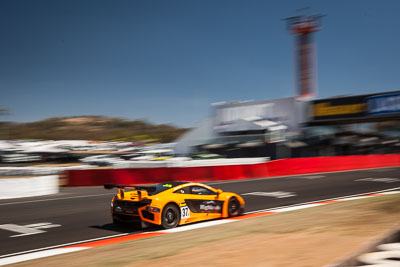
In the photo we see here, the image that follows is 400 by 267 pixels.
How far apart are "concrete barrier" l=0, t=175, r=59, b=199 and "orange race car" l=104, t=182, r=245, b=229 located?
336 inches

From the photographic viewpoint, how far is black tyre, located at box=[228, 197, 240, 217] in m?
10.6

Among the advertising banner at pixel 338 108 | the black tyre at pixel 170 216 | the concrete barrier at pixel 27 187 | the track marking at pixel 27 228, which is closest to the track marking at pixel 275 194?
the black tyre at pixel 170 216

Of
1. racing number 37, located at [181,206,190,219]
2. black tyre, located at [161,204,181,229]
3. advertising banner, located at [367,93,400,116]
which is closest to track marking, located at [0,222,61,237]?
black tyre, located at [161,204,181,229]

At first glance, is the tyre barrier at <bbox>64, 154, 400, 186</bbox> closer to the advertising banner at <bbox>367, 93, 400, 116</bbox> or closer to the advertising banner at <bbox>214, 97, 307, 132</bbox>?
the advertising banner at <bbox>367, 93, 400, 116</bbox>

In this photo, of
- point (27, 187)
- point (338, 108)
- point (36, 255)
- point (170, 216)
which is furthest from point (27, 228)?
point (338, 108)

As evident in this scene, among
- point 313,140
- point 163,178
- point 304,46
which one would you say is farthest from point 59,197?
point 304,46

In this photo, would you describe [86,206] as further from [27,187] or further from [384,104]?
[384,104]

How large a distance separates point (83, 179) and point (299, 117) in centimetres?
2462

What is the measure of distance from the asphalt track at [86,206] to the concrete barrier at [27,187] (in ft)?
2.12

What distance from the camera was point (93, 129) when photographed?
162 m

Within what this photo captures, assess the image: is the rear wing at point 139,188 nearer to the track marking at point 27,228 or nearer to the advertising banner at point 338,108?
the track marking at point 27,228

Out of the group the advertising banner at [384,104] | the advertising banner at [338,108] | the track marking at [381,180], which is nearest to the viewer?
the track marking at [381,180]

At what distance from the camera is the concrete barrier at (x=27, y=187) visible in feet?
53.7

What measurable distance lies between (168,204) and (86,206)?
5120 mm
